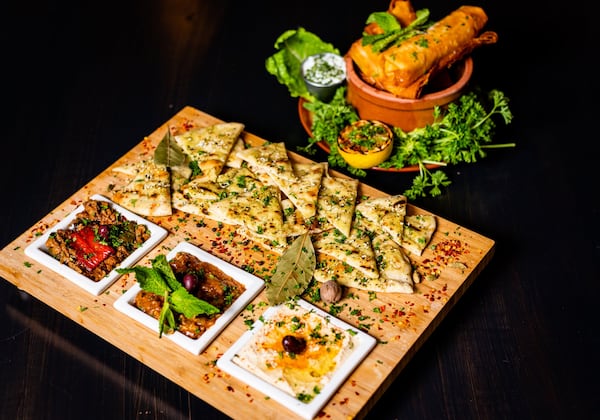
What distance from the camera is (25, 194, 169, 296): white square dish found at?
553cm

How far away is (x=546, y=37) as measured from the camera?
817cm

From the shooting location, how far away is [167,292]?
523 centimetres

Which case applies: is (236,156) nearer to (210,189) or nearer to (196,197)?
(210,189)

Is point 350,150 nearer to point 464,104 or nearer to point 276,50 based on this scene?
point 464,104

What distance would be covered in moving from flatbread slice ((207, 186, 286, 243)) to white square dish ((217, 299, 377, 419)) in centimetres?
67

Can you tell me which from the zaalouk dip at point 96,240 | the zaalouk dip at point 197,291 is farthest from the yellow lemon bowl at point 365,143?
the zaalouk dip at point 96,240

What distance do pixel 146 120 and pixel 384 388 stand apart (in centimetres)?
371

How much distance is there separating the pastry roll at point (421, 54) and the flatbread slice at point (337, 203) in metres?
0.94

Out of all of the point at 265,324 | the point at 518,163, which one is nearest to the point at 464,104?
the point at 518,163

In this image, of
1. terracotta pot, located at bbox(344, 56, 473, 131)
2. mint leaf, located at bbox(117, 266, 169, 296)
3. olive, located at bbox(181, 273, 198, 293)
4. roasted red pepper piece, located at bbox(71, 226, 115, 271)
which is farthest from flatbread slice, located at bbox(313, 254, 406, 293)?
terracotta pot, located at bbox(344, 56, 473, 131)

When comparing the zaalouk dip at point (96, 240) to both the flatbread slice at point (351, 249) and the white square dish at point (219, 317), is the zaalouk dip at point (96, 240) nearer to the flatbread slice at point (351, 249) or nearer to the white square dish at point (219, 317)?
the white square dish at point (219, 317)

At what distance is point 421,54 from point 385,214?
142cm

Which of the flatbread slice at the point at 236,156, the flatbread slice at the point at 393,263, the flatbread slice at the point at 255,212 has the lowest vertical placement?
the flatbread slice at the point at 236,156

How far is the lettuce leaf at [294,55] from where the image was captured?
24.8ft
